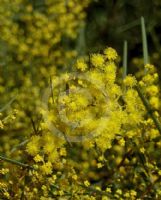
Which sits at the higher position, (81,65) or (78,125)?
(81,65)

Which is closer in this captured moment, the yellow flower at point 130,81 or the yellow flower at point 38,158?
the yellow flower at point 38,158

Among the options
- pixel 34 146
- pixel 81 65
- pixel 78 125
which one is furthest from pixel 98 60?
pixel 34 146

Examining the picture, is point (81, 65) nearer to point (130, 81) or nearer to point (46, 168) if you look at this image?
point (130, 81)

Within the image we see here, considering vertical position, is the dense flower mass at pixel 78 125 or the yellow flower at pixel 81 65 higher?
the yellow flower at pixel 81 65

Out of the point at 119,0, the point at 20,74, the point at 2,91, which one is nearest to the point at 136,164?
the point at 2,91

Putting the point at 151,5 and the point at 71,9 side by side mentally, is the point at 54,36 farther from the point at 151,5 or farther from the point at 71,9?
the point at 151,5

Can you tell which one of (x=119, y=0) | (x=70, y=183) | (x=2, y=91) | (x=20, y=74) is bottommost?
(x=70, y=183)

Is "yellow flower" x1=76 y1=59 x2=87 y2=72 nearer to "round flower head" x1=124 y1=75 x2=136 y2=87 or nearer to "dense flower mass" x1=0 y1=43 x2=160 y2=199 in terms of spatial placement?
"dense flower mass" x1=0 y1=43 x2=160 y2=199

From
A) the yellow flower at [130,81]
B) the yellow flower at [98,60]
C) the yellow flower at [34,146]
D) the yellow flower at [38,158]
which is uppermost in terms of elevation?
the yellow flower at [98,60]

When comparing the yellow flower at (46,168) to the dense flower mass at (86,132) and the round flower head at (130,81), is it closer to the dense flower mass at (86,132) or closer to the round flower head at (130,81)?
the dense flower mass at (86,132)

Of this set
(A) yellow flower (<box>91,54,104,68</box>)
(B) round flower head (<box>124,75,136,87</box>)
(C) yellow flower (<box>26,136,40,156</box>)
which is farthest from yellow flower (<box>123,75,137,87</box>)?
(C) yellow flower (<box>26,136,40,156</box>)

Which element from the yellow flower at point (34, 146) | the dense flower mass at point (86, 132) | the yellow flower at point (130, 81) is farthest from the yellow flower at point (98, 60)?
the yellow flower at point (34, 146)
